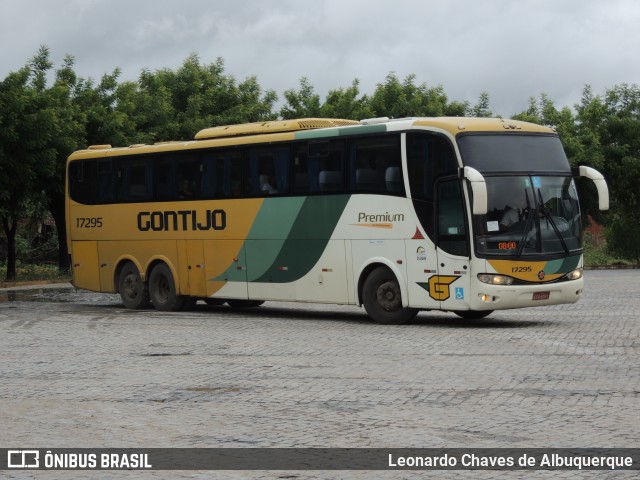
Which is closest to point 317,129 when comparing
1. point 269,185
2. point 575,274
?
point 269,185

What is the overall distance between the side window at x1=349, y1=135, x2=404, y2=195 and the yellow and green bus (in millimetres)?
24

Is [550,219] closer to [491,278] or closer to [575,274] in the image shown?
Result: [575,274]

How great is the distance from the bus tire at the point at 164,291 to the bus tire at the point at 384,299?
5523mm

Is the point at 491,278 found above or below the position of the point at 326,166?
below

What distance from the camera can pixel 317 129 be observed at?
22.4m

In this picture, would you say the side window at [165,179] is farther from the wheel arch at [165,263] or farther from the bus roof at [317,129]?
the wheel arch at [165,263]

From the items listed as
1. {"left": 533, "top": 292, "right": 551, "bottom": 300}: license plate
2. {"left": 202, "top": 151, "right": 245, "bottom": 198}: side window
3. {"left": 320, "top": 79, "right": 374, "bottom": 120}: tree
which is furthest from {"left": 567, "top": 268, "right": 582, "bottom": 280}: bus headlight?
{"left": 320, "top": 79, "right": 374, "bottom": 120}: tree

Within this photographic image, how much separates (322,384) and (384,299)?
8256 millimetres

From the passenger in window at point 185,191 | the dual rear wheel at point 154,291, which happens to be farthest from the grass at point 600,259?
the passenger in window at point 185,191

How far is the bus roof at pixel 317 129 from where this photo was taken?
20.2 meters

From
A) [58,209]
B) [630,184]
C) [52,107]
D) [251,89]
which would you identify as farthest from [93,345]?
[251,89]

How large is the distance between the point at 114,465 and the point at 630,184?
1719 inches

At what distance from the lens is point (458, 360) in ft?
49.3

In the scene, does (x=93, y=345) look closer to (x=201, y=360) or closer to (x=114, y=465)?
(x=201, y=360)
